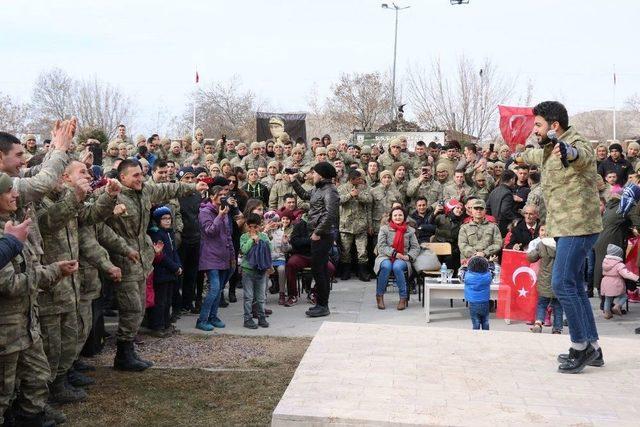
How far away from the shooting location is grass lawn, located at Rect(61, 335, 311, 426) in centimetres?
552

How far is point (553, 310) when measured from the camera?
883 cm

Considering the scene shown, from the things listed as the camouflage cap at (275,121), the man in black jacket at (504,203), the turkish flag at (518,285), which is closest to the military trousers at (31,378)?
the turkish flag at (518,285)

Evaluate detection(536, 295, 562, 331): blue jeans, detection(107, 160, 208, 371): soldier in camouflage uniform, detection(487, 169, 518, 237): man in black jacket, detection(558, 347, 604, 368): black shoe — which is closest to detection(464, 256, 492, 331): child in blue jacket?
detection(536, 295, 562, 331): blue jeans

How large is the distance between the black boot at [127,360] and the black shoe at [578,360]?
12.7 feet

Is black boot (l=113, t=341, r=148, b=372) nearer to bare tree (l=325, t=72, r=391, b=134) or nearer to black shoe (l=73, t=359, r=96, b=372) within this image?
black shoe (l=73, t=359, r=96, b=372)

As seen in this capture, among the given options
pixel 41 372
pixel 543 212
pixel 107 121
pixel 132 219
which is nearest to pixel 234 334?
pixel 132 219

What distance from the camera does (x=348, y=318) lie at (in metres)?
9.73

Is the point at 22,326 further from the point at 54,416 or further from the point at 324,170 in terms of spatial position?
the point at 324,170

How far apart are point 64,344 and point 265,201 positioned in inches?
294

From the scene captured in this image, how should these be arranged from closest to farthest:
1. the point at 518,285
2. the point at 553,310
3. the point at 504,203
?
the point at 553,310 → the point at 518,285 → the point at 504,203

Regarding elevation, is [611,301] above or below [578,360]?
below

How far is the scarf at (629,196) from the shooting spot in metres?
8.89

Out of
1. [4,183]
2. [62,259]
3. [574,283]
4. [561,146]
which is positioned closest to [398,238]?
[574,283]

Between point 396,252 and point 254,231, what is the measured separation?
252 cm
